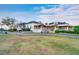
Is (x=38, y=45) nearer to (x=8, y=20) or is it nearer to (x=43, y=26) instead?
(x=43, y=26)

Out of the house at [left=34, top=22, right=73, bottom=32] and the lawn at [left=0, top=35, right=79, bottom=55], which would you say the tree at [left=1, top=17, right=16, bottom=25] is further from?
the house at [left=34, top=22, right=73, bottom=32]

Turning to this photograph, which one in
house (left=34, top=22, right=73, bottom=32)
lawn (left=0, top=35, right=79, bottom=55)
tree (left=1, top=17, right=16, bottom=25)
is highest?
tree (left=1, top=17, right=16, bottom=25)

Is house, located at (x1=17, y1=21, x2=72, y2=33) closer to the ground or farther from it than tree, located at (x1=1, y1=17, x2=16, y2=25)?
closer to the ground

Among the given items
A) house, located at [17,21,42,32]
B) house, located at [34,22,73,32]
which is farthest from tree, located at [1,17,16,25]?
house, located at [34,22,73,32]

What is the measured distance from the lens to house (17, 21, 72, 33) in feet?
7.60

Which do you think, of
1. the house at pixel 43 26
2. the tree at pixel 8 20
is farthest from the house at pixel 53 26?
the tree at pixel 8 20

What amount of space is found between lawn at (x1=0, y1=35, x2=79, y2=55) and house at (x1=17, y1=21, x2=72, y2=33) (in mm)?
87

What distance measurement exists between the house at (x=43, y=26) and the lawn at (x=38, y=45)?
9 centimetres

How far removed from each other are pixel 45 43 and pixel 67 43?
23 cm

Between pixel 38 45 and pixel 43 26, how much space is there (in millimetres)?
212

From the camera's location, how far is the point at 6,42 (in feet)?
7.57

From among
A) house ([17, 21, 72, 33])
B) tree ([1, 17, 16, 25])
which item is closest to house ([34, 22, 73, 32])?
house ([17, 21, 72, 33])
